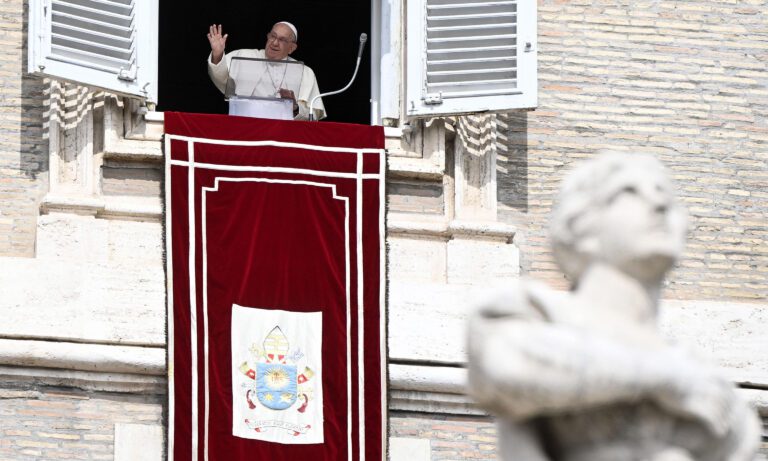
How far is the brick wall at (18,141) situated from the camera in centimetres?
1346

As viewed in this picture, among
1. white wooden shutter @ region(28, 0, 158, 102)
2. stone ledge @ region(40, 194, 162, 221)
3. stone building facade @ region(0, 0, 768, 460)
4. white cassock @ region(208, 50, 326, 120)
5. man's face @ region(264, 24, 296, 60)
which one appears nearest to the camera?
stone building facade @ region(0, 0, 768, 460)

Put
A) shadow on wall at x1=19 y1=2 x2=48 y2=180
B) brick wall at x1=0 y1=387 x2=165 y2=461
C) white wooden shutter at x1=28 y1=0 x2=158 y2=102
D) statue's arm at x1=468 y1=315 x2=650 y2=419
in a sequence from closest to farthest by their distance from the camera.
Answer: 1. statue's arm at x1=468 y1=315 x2=650 y2=419
2. brick wall at x1=0 y1=387 x2=165 y2=461
3. white wooden shutter at x1=28 y1=0 x2=158 y2=102
4. shadow on wall at x1=19 y1=2 x2=48 y2=180

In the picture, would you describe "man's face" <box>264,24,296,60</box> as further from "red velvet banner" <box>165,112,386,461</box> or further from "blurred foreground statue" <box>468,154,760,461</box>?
"blurred foreground statue" <box>468,154,760,461</box>

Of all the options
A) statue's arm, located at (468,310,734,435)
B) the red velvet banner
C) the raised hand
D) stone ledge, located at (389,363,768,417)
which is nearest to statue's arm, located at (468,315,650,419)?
statue's arm, located at (468,310,734,435)

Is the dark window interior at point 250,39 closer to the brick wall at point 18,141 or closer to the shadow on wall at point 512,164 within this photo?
the shadow on wall at point 512,164

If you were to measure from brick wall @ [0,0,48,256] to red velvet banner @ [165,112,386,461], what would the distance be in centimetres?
63

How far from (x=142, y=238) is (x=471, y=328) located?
776 cm

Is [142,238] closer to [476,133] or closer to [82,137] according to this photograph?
[82,137]

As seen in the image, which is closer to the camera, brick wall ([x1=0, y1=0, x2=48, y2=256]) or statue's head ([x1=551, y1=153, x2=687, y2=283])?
statue's head ([x1=551, y1=153, x2=687, y2=283])

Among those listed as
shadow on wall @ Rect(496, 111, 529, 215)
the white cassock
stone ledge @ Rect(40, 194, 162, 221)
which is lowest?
stone ledge @ Rect(40, 194, 162, 221)

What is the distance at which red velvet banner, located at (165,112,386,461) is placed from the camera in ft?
43.2

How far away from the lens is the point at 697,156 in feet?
46.7

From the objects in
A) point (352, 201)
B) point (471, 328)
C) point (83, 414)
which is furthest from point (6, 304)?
point (471, 328)

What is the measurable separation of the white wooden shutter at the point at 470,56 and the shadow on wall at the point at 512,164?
40 cm
